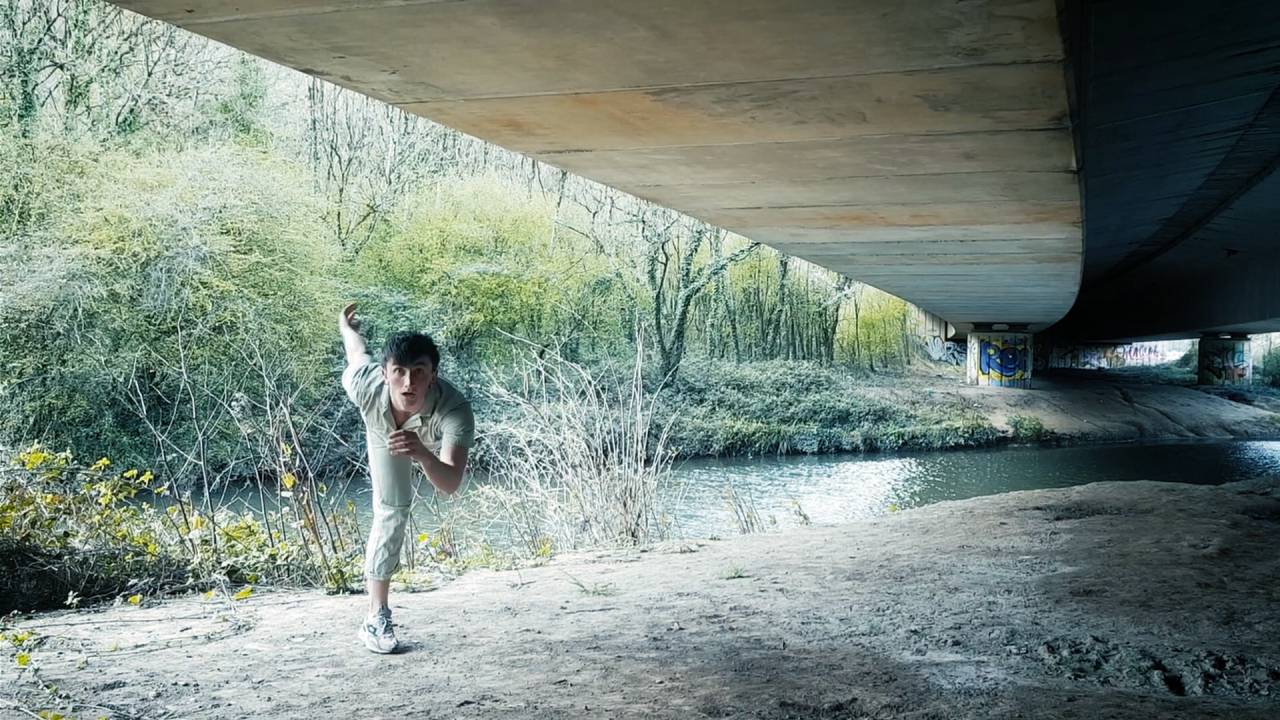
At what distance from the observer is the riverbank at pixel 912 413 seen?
25453 mm

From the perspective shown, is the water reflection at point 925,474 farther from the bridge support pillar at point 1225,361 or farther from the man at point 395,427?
the man at point 395,427

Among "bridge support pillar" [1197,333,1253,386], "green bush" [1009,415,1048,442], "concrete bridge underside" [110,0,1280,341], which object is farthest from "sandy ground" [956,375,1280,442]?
"concrete bridge underside" [110,0,1280,341]

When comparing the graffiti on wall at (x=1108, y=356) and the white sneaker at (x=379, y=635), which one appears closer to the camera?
the white sneaker at (x=379, y=635)

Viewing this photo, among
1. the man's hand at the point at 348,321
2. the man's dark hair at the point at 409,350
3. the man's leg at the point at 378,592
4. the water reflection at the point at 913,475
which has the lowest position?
the water reflection at the point at 913,475

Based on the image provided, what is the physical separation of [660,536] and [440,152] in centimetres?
2422

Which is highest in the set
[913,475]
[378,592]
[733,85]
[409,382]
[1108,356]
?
[733,85]

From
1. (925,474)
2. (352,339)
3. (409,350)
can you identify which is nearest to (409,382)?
(409,350)

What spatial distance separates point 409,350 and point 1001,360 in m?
29.6

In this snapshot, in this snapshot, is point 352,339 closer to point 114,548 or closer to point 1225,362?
point 114,548

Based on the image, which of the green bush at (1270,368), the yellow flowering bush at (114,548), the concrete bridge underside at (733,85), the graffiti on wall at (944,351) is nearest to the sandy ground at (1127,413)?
the graffiti on wall at (944,351)

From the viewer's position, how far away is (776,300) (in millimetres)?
34406

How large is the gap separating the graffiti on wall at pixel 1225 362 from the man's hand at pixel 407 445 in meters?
35.2

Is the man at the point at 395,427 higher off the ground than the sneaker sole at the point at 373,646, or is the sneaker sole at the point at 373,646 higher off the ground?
the man at the point at 395,427

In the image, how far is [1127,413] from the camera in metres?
29.1
